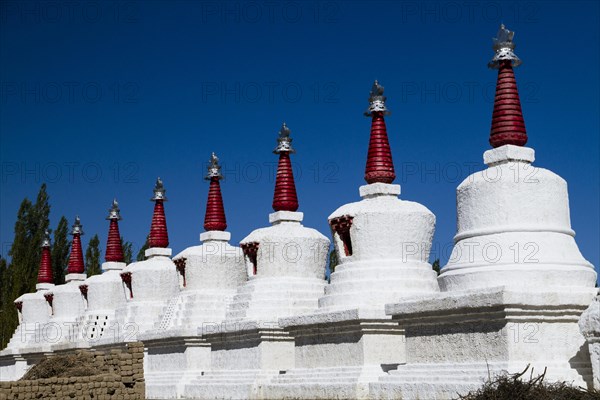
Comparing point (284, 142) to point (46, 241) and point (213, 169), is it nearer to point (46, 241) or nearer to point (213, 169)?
point (213, 169)

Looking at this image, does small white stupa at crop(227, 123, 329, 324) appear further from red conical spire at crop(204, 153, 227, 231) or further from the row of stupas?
red conical spire at crop(204, 153, 227, 231)

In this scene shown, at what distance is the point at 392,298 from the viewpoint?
17.9 meters

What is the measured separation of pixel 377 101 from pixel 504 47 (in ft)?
15.4

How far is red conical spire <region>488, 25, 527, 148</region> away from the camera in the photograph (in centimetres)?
1551

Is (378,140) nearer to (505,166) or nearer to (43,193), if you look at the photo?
(505,166)

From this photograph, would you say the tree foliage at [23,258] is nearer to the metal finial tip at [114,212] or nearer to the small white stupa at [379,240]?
the metal finial tip at [114,212]

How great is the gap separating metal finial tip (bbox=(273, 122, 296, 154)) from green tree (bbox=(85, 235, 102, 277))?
81.2 feet

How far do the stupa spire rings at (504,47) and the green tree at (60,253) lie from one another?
3386cm

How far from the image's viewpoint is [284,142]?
22.7m

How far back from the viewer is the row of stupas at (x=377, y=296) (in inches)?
537

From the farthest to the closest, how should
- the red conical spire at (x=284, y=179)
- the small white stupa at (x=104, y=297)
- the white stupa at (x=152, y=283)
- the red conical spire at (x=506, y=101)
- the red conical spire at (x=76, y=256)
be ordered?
1. the red conical spire at (x=76, y=256)
2. the small white stupa at (x=104, y=297)
3. the white stupa at (x=152, y=283)
4. the red conical spire at (x=284, y=179)
5. the red conical spire at (x=506, y=101)

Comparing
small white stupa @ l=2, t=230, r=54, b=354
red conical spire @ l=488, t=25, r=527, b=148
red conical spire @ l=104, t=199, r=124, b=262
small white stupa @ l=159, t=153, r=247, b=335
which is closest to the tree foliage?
small white stupa @ l=2, t=230, r=54, b=354

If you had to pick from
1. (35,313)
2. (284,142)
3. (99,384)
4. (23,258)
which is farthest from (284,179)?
(23,258)

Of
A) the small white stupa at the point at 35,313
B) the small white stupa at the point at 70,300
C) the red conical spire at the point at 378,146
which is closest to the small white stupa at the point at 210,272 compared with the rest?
the red conical spire at the point at 378,146
